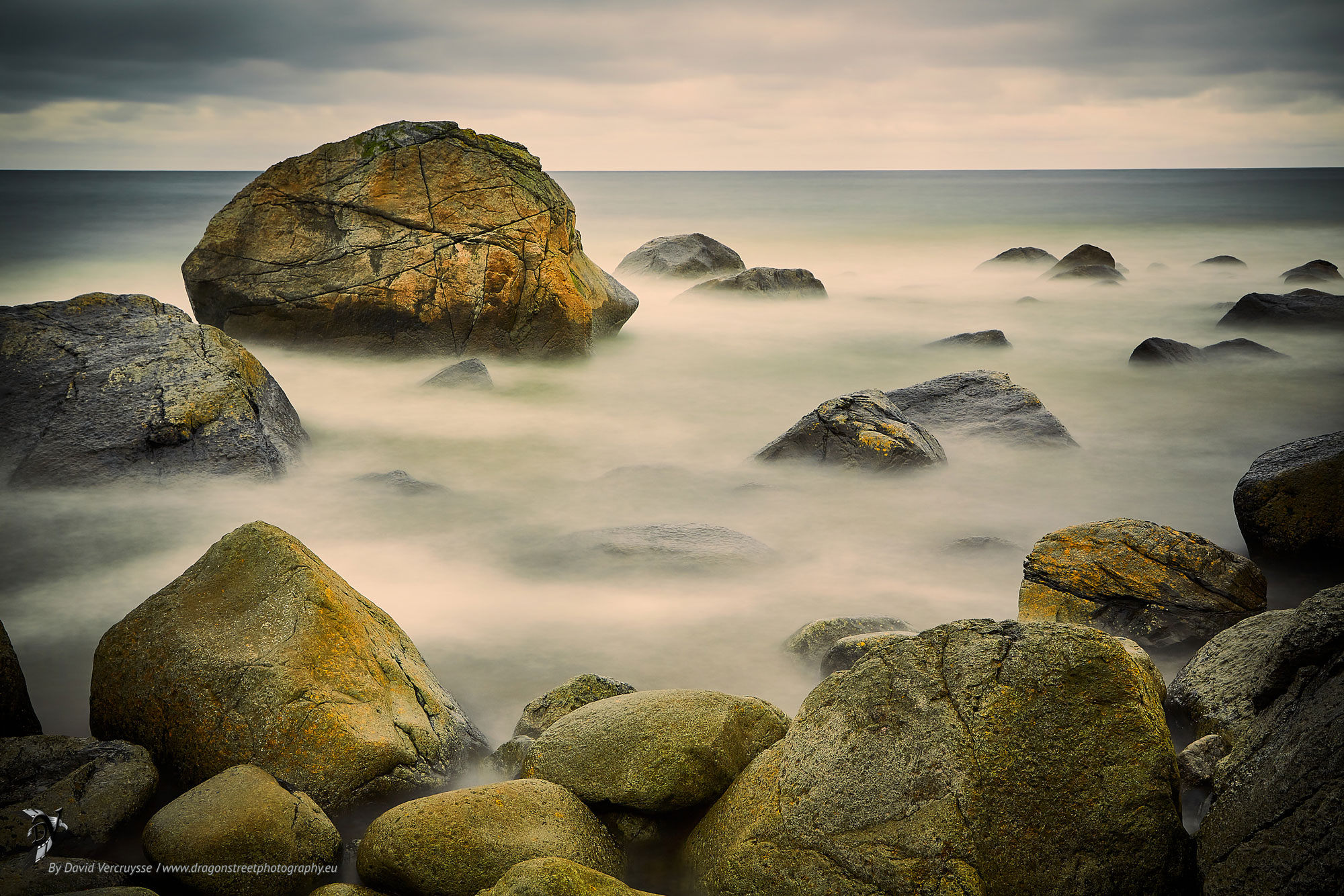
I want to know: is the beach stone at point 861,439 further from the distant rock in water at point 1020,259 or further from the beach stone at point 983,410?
the distant rock in water at point 1020,259

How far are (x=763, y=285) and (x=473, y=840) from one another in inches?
651

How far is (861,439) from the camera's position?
8094 mm

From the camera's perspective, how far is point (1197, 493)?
823 centimetres

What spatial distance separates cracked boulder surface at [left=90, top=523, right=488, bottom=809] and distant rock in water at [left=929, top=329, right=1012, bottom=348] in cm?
1250

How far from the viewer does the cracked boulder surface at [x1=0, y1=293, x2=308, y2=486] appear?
7078 mm

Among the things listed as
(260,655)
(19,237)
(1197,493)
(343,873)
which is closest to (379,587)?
(260,655)

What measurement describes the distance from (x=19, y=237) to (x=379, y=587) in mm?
31105

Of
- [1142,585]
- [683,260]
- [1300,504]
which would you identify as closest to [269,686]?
[1142,585]

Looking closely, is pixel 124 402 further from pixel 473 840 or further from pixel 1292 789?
pixel 1292 789

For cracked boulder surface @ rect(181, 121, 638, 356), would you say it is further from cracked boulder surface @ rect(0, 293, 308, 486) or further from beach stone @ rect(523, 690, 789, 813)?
beach stone @ rect(523, 690, 789, 813)

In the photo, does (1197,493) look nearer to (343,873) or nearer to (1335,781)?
(1335,781)

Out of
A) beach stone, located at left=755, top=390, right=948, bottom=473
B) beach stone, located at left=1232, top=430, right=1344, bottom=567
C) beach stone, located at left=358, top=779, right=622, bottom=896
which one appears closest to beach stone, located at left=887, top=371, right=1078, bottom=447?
beach stone, located at left=755, top=390, right=948, bottom=473

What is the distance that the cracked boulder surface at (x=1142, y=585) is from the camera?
4.94 metres

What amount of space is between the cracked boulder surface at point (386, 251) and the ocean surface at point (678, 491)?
503 millimetres
